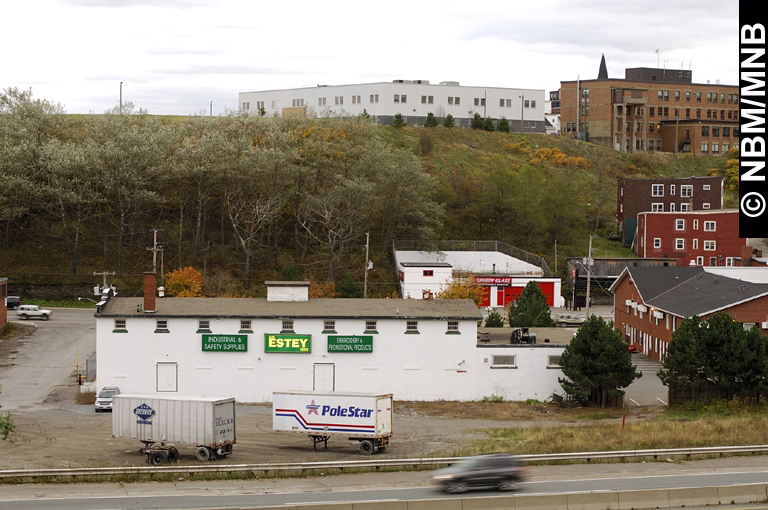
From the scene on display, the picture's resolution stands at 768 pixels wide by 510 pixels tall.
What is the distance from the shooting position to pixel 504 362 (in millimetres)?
50562

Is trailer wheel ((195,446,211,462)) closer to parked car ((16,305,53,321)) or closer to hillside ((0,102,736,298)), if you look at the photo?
hillside ((0,102,736,298))

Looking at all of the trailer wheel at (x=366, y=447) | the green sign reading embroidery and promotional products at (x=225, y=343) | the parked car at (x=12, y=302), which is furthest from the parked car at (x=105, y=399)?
the parked car at (x=12, y=302)

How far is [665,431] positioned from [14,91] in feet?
250

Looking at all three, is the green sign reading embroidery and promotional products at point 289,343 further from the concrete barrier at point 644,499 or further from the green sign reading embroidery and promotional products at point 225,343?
the concrete barrier at point 644,499

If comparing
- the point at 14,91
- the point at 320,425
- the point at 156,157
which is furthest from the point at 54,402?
the point at 14,91

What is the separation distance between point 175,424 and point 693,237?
255 ft

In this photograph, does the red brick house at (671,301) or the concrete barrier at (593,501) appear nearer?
the concrete barrier at (593,501)

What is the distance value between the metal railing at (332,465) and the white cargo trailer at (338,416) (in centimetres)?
329

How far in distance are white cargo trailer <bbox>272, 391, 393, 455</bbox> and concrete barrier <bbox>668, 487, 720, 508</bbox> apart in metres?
14.1

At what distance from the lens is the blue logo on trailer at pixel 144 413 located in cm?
3591

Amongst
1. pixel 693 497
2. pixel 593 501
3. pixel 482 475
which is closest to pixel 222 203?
pixel 482 475

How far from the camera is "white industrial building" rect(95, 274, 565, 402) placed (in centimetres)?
5003

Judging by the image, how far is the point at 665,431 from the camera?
3853cm

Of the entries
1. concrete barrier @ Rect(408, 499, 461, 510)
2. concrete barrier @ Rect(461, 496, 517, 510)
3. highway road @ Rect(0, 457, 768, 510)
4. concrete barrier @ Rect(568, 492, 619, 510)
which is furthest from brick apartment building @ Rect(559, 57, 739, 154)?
concrete barrier @ Rect(408, 499, 461, 510)
